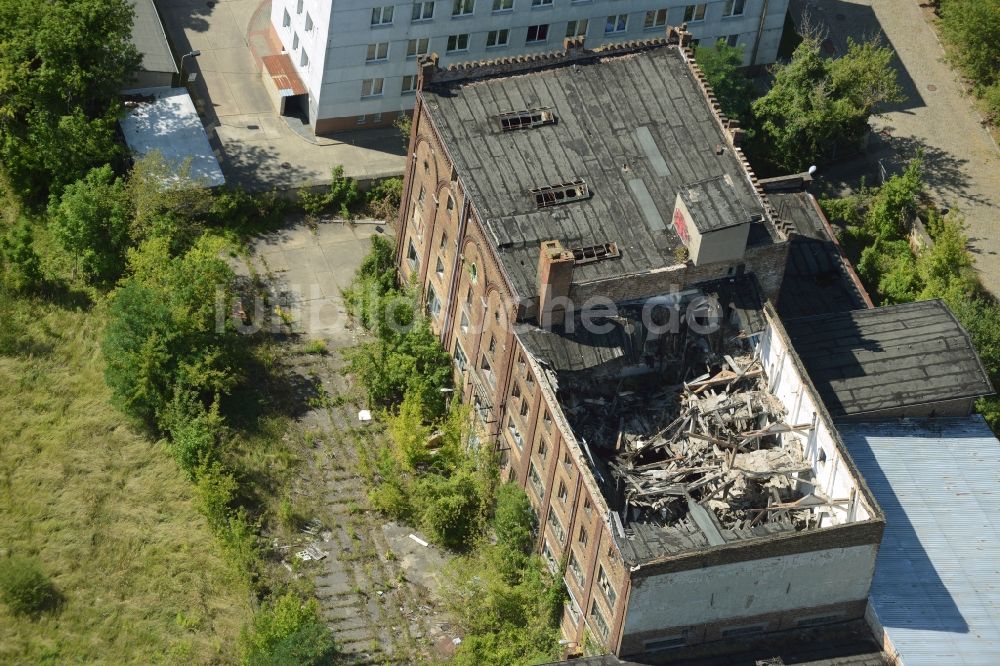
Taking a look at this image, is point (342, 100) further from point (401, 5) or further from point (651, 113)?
point (651, 113)

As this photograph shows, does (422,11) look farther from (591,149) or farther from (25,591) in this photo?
(25,591)

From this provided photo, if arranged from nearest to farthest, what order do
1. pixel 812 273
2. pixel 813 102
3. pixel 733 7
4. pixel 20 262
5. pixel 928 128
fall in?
pixel 812 273 → pixel 20 262 → pixel 813 102 → pixel 733 7 → pixel 928 128

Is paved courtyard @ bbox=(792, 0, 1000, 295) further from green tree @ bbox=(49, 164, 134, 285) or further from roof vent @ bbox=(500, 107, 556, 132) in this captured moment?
green tree @ bbox=(49, 164, 134, 285)

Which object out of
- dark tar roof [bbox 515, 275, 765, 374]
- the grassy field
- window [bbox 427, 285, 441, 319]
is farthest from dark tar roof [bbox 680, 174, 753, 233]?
the grassy field

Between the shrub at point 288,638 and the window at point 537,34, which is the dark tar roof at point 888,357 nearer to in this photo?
the shrub at point 288,638

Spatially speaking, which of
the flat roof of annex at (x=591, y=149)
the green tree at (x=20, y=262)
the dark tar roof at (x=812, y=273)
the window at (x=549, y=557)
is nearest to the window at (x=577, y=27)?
the flat roof of annex at (x=591, y=149)

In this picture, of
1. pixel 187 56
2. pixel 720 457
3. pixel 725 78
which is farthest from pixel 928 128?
pixel 187 56
